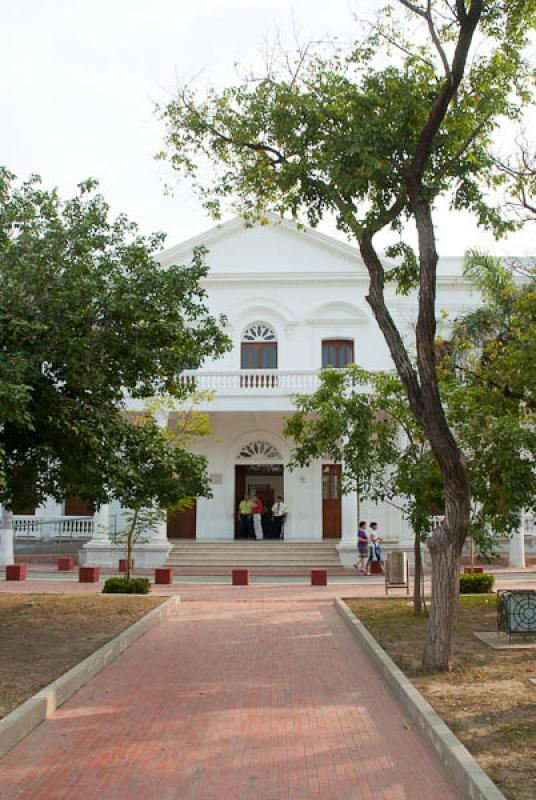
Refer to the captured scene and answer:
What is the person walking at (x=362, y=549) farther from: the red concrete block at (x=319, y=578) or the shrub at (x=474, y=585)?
the shrub at (x=474, y=585)

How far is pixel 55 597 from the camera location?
17.0 meters

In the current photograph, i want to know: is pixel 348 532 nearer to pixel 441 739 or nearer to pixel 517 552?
pixel 517 552

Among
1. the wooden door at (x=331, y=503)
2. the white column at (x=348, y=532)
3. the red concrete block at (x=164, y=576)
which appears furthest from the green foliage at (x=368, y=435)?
the wooden door at (x=331, y=503)

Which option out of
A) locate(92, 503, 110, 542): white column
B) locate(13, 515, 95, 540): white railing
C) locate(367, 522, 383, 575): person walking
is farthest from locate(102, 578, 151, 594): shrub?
locate(13, 515, 95, 540): white railing

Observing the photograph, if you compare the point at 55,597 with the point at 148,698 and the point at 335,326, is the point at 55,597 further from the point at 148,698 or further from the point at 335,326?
the point at 335,326

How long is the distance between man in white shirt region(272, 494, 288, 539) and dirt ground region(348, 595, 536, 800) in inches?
520

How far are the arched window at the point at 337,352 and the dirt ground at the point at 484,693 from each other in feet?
48.6

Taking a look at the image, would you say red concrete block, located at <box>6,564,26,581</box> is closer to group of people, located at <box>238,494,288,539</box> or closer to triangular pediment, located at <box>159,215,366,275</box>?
group of people, located at <box>238,494,288,539</box>

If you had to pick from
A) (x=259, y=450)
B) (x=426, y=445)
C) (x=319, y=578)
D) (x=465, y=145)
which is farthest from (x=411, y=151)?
(x=259, y=450)

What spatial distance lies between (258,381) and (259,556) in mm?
5293

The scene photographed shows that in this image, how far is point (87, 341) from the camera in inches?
433

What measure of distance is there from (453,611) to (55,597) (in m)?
10.0

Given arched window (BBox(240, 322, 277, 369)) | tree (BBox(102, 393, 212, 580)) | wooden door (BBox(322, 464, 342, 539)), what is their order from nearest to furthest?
1. tree (BBox(102, 393, 212, 580))
2. wooden door (BBox(322, 464, 342, 539))
3. arched window (BBox(240, 322, 277, 369))

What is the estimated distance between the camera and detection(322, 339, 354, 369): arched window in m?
28.2
